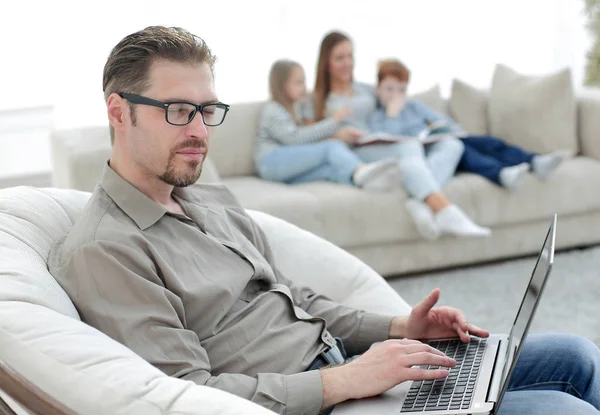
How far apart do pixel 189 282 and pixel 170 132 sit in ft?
0.88

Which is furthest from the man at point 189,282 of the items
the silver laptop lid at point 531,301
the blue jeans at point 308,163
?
the blue jeans at point 308,163

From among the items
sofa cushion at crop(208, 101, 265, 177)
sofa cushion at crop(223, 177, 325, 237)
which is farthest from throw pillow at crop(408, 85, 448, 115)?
sofa cushion at crop(223, 177, 325, 237)

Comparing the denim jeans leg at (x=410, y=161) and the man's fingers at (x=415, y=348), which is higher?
the man's fingers at (x=415, y=348)

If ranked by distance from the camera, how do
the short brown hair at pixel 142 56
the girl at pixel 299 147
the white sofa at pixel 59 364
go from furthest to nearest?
the girl at pixel 299 147 < the short brown hair at pixel 142 56 < the white sofa at pixel 59 364

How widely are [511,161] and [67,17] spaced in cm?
259

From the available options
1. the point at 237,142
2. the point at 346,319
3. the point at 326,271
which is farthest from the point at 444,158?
the point at 346,319

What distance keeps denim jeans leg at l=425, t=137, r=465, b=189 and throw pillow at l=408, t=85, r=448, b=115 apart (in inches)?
17.1

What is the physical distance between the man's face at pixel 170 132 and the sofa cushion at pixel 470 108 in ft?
10.3

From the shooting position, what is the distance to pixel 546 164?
3904 mm

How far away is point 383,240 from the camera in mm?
3697

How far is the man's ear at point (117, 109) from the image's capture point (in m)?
1.53

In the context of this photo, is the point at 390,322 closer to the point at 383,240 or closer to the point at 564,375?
the point at 564,375

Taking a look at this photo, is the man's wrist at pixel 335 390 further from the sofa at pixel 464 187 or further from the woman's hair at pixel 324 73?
the woman's hair at pixel 324 73

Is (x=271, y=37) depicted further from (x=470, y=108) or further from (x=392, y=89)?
(x=470, y=108)
